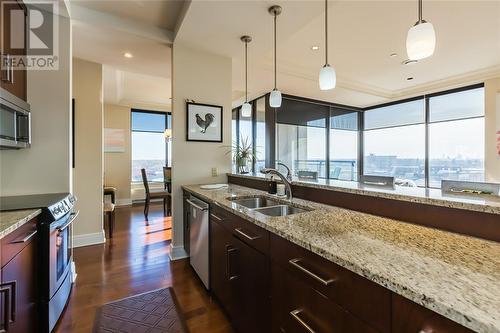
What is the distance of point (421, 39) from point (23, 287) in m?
2.80

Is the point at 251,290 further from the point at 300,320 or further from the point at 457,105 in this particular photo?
the point at 457,105

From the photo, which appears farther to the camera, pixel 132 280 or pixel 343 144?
pixel 343 144

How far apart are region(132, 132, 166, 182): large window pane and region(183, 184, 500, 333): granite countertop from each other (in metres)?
6.13

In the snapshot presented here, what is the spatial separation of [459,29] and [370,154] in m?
4.33

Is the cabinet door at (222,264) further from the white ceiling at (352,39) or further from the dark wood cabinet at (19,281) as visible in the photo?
the white ceiling at (352,39)

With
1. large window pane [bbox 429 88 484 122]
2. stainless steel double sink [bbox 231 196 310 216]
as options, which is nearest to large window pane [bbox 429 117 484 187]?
large window pane [bbox 429 88 484 122]

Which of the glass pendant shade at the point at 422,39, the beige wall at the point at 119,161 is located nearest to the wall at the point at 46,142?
the glass pendant shade at the point at 422,39

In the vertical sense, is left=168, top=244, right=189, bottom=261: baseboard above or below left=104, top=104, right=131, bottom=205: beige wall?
below

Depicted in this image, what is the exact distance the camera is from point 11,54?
1864 mm

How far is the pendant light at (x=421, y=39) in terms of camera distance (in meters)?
1.34

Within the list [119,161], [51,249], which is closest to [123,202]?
[119,161]

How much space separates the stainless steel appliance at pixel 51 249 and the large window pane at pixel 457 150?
21.7ft

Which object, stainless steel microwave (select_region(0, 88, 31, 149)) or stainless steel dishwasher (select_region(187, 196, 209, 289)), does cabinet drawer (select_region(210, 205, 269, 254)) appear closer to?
stainless steel dishwasher (select_region(187, 196, 209, 289))

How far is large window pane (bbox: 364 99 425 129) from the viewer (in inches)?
228
